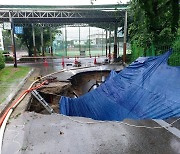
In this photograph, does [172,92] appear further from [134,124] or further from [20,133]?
[20,133]

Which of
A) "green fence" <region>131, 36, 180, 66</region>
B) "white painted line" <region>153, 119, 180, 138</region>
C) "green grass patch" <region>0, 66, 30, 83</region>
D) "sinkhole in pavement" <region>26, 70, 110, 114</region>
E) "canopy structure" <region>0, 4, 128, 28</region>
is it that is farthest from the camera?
"canopy structure" <region>0, 4, 128, 28</region>

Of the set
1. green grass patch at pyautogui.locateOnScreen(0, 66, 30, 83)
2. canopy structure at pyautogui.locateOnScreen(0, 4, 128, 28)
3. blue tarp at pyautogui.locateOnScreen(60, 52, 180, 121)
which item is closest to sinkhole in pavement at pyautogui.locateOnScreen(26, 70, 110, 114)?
blue tarp at pyautogui.locateOnScreen(60, 52, 180, 121)

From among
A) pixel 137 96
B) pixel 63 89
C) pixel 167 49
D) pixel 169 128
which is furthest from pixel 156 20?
pixel 63 89

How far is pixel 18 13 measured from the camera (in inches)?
765

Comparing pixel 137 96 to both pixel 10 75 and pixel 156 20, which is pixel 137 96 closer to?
pixel 156 20

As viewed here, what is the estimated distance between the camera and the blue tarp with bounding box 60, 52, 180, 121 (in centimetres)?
597

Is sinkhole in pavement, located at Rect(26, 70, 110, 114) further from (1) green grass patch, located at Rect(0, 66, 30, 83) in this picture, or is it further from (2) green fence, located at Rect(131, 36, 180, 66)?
(2) green fence, located at Rect(131, 36, 180, 66)

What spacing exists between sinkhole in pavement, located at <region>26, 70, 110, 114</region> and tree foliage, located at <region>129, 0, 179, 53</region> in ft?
15.2

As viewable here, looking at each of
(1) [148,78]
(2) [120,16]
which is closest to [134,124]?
(1) [148,78]

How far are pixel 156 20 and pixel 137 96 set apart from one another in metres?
2.73

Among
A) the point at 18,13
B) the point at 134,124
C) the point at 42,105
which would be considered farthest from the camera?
the point at 18,13

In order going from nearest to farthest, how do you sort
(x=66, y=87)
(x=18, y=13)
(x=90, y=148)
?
(x=90, y=148)
(x=66, y=87)
(x=18, y=13)

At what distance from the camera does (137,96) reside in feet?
23.1

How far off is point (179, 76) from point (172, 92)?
30.0 inches
